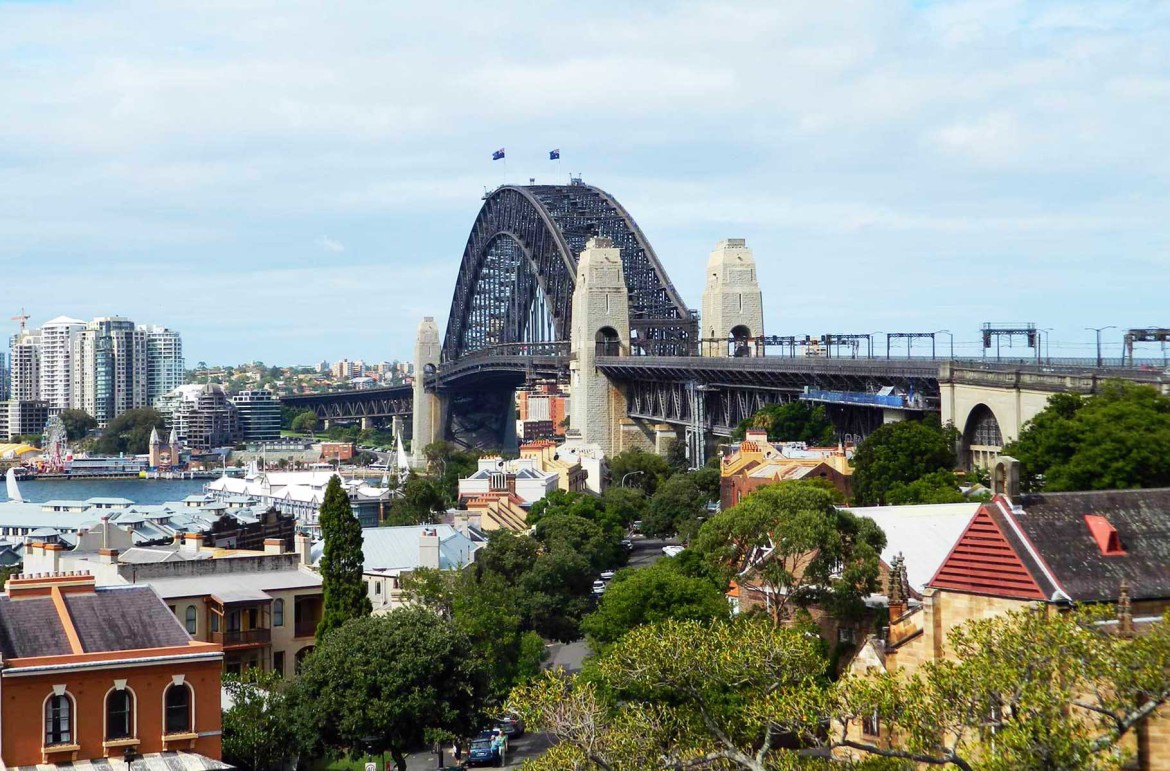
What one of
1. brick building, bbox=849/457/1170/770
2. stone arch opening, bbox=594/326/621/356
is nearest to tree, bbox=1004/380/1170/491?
brick building, bbox=849/457/1170/770

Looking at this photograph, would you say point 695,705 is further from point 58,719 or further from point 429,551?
point 429,551

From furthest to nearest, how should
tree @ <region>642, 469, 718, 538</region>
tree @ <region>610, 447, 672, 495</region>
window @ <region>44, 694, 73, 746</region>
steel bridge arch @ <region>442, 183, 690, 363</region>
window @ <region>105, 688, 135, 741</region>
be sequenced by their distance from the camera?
1. steel bridge arch @ <region>442, 183, 690, 363</region>
2. tree @ <region>610, 447, 672, 495</region>
3. tree @ <region>642, 469, 718, 538</region>
4. window @ <region>105, 688, 135, 741</region>
5. window @ <region>44, 694, 73, 746</region>

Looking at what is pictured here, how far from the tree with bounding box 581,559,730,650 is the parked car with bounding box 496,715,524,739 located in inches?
122

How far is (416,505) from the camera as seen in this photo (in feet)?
361

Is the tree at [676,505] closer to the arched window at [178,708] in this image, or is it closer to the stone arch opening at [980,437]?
the stone arch opening at [980,437]

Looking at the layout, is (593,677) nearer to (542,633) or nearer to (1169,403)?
(542,633)

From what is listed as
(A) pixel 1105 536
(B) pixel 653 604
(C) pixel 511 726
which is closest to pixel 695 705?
(A) pixel 1105 536

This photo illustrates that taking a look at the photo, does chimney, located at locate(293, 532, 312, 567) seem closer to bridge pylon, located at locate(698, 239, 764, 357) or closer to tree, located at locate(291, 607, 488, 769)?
tree, located at locate(291, 607, 488, 769)

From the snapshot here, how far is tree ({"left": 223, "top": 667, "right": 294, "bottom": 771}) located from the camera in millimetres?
41125

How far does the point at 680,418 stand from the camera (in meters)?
137

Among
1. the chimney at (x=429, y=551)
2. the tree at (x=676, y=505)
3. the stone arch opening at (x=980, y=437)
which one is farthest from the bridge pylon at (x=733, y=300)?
the chimney at (x=429, y=551)

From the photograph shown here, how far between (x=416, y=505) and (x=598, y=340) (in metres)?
46.1

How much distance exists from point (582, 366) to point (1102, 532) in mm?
119737

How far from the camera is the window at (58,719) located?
34750 mm
